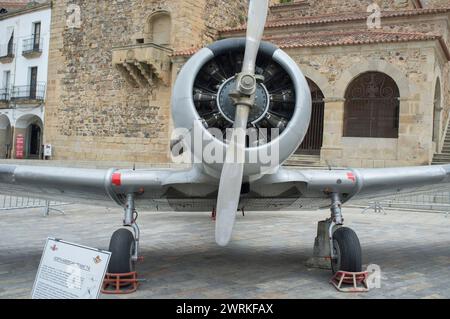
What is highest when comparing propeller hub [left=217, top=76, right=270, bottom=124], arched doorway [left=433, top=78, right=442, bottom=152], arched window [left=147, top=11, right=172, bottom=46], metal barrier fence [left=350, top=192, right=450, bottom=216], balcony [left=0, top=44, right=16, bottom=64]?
balcony [left=0, top=44, right=16, bottom=64]

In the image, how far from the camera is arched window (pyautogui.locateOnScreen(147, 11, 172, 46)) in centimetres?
2274

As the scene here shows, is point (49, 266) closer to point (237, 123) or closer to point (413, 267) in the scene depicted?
point (237, 123)

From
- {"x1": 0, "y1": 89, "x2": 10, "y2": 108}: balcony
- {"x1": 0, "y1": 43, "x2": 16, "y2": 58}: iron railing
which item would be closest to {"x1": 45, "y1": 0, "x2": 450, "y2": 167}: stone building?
{"x1": 0, "y1": 89, "x2": 10, "y2": 108}: balcony

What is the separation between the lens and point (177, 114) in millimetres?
4730

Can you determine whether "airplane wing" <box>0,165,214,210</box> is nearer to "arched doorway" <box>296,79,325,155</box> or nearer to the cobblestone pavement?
the cobblestone pavement

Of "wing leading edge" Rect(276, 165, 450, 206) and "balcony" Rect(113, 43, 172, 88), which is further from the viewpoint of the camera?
"balcony" Rect(113, 43, 172, 88)

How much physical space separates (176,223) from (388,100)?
9.72 metres

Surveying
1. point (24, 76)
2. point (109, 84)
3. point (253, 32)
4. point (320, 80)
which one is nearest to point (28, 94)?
point (24, 76)

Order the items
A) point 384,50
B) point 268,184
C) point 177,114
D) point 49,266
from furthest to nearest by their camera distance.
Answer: point 384,50 < point 268,184 < point 177,114 < point 49,266

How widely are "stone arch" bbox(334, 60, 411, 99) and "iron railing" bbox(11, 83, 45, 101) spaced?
19251 millimetres

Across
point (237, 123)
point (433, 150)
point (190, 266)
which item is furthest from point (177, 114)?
point (433, 150)

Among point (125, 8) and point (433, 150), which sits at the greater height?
point (125, 8)

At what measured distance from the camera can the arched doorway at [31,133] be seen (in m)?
31.9

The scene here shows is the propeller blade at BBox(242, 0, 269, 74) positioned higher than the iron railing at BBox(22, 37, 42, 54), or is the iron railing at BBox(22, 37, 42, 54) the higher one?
the iron railing at BBox(22, 37, 42, 54)
